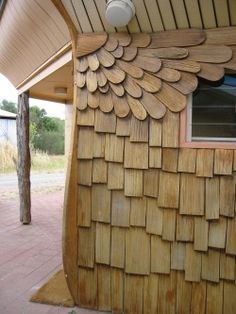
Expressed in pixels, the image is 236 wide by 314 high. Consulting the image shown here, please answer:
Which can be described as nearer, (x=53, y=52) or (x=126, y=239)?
(x=126, y=239)

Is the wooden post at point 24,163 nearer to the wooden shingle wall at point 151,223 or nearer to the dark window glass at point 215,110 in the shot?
the wooden shingle wall at point 151,223

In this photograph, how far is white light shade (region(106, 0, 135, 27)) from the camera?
7.68ft

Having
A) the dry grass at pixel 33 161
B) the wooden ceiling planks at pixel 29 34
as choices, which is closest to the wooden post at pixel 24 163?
the wooden ceiling planks at pixel 29 34

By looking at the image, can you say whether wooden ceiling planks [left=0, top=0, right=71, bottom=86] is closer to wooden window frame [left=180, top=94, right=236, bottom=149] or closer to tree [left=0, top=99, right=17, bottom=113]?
wooden window frame [left=180, top=94, right=236, bottom=149]

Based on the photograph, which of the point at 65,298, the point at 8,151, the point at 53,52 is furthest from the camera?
the point at 8,151

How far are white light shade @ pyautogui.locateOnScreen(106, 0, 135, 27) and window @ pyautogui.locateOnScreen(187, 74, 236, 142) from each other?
69cm

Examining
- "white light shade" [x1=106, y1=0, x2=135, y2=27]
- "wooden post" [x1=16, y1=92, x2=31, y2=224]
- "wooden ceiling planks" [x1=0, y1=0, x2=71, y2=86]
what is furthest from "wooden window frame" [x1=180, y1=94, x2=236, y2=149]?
"wooden post" [x1=16, y1=92, x2=31, y2=224]

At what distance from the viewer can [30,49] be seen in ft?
13.4

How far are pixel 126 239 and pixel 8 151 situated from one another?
1329 centimetres

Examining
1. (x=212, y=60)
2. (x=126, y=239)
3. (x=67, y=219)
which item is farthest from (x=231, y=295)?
(x=212, y=60)

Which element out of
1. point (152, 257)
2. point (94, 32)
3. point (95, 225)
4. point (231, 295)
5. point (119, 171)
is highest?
point (94, 32)

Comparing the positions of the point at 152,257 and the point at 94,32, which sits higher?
the point at 94,32

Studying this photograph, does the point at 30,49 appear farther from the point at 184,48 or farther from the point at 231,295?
the point at 231,295

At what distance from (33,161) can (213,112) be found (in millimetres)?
14601
